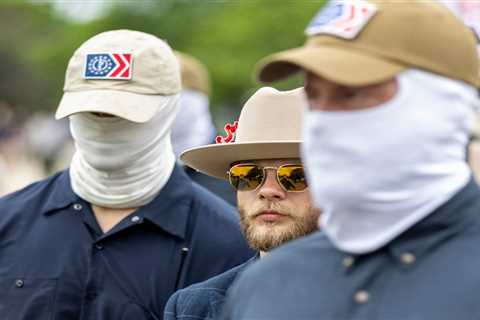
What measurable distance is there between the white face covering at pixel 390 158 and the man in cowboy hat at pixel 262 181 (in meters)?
1.56

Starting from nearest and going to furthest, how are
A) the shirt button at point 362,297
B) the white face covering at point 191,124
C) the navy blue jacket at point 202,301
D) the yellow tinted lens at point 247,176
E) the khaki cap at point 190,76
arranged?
the shirt button at point 362,297 < the navy blue jacket at point 202,301 < the yellow tinted lens at point 247,176 < the white face covering at point 191,124 < the khaki cap at point 190,76

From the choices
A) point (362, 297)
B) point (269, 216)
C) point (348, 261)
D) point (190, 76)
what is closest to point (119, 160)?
point (269, 216)

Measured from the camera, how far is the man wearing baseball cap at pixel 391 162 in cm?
337

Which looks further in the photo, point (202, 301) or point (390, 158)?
point (202, 301)

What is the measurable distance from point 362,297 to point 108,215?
271 centimetres

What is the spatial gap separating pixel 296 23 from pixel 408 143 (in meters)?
34.7

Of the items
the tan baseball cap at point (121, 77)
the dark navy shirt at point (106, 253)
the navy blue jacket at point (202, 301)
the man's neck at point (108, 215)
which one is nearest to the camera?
the navy blue jacket at point (202, 301)

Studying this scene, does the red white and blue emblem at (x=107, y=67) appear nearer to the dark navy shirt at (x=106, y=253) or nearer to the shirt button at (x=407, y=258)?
the dark navy shirt at (x=106, y=253)

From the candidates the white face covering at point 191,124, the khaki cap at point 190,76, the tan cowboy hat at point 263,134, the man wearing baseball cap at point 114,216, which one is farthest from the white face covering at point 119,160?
the khaki cap at point 190,76

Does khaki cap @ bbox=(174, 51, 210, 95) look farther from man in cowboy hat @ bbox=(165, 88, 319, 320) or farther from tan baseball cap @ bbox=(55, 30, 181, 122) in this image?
man in cowboy hat @ bbox=(165, 88, 319, 320)

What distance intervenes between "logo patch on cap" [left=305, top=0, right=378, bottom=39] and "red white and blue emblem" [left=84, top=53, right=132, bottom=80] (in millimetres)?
2437

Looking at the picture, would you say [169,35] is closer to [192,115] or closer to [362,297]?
[192,115]

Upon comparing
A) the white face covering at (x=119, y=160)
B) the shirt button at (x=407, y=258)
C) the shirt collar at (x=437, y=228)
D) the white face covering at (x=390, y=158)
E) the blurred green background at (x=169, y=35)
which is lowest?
the blurred green background at (x=169, y=35)

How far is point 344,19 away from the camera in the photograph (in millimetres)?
3521
